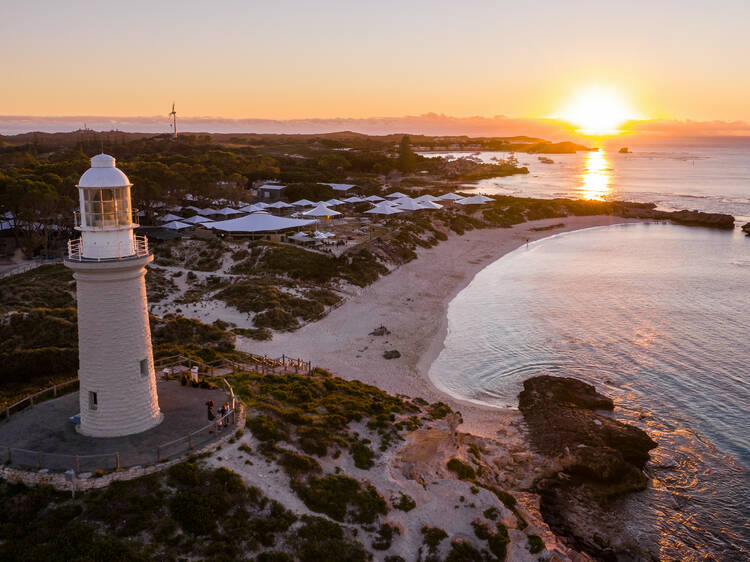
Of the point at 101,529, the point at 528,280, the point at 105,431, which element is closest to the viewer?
the point at 101,529

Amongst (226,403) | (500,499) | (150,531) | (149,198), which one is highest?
(149,198)

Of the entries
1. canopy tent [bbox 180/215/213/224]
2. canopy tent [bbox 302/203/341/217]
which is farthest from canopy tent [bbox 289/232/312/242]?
canopy tent [bbox 180/215/213/224]

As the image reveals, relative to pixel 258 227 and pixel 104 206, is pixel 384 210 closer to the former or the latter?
pixel 258 227

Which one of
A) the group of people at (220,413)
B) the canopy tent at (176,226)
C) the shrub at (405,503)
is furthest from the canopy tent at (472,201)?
the group of people at (220,413)

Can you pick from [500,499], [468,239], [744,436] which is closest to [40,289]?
[500,499]

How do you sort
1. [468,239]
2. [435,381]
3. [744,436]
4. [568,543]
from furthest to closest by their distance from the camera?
[468,239] < [435,381] < [744,436] < [568,543]

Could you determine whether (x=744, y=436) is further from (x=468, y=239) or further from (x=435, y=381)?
(x=468, y=239)

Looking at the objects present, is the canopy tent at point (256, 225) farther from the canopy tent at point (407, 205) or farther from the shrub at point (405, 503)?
the shrub at point (405, 503)
